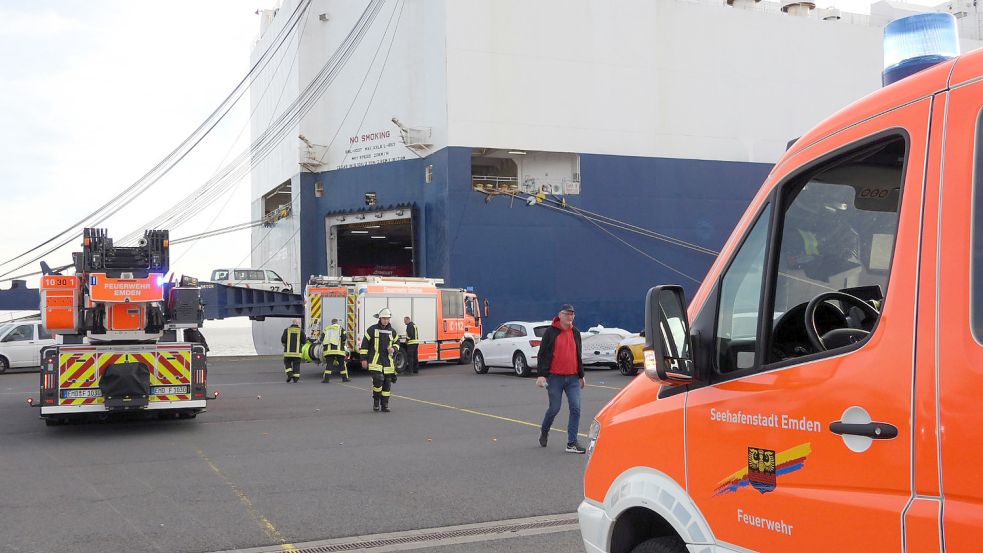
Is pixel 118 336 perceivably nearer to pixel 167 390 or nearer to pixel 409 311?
pixel 167 390

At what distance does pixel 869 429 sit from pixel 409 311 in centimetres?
2399

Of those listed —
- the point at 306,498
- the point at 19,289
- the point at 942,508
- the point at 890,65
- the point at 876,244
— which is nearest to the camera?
the point at 942,508

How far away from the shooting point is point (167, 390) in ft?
42.4

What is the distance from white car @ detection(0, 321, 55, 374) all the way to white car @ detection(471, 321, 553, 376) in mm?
13411

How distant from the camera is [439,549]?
21.0 ft

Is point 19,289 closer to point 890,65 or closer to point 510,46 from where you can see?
point 890,65

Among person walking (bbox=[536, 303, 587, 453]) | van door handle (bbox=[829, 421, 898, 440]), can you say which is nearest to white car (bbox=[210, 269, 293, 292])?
person walking (bbox=[536, 303, 587, 453])

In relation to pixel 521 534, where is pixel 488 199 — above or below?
above

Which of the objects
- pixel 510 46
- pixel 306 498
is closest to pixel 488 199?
pixel 510 46

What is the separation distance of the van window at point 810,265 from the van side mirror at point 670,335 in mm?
134

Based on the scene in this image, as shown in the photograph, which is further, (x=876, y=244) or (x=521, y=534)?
(x=521, y=534)

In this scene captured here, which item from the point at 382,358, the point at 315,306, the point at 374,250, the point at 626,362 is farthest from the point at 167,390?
the point at 374,250

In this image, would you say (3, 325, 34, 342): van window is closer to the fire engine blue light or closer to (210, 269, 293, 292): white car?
(210, 269, 293, 292): white car

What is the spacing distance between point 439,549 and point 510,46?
29.9 metres
